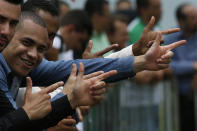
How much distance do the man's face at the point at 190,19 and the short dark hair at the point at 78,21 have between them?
79.7 inches

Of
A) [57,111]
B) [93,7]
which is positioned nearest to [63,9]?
[93,7]

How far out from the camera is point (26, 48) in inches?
209

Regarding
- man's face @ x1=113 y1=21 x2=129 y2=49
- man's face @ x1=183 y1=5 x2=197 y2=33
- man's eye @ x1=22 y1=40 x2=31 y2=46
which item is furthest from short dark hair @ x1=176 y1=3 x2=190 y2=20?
man's eye @ x1=22 y1=40 x2=31 y2=46

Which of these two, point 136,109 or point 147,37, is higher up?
point 147,37

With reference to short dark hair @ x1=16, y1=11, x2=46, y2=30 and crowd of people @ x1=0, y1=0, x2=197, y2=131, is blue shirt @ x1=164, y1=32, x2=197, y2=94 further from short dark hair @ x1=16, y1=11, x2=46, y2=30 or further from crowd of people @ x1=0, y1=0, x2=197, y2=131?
short dark hair @ x1=16, y1=11, x2=46, y2=30

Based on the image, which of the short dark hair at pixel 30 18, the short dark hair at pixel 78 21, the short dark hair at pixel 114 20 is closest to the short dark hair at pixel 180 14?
the short dark hair at pixel 114 20

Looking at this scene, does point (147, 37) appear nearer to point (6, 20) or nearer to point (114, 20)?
point (6, 20)

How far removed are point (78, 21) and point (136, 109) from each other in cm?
149

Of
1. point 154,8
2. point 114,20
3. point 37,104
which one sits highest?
point 154,8

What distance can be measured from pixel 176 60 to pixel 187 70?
25 centimetres

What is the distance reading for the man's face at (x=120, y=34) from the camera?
31.5ft

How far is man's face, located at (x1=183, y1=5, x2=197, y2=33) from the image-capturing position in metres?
9.73

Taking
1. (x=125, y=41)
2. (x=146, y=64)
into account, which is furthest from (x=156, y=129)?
(x=146, y=64)

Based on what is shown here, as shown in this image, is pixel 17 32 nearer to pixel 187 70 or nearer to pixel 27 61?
pixel 27 61
